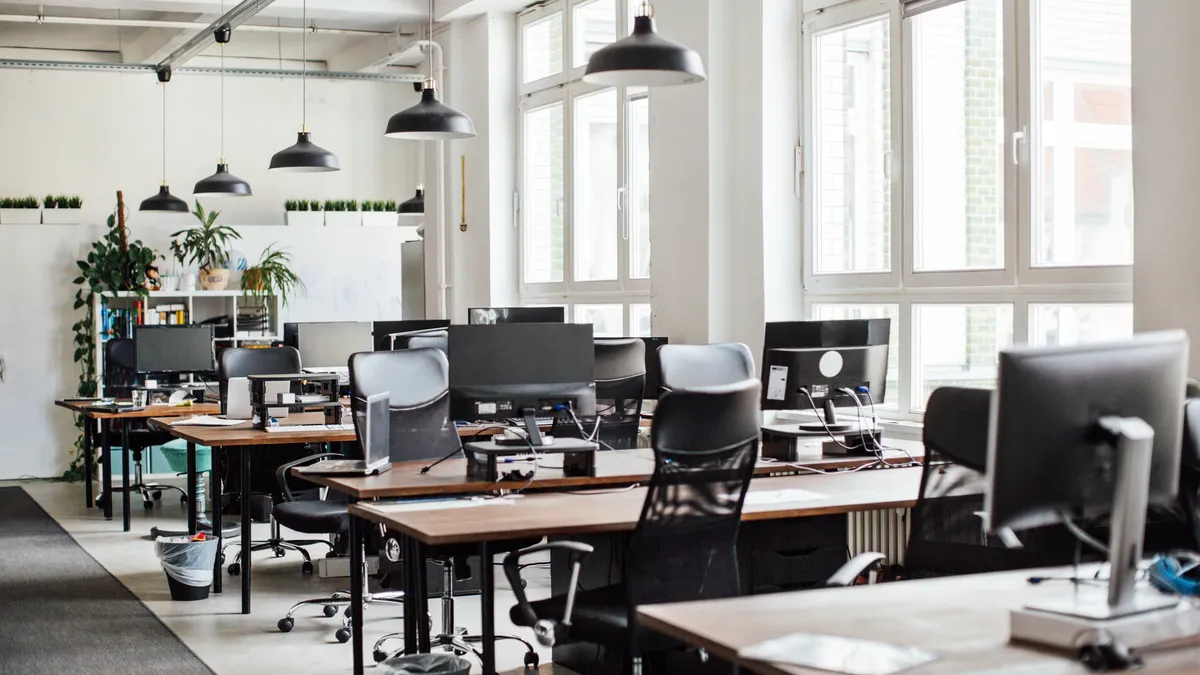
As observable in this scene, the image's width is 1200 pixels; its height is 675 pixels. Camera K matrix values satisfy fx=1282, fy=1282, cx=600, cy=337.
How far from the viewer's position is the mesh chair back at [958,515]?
3.62 meters

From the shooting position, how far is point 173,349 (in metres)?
9.11

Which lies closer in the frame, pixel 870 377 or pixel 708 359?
pixel 870 377

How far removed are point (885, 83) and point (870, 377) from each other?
205 centimetres

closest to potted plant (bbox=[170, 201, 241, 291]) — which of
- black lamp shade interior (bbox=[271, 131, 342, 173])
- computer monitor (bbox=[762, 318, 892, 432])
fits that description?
black lamp shade interior (bbox=[271, 131, 342, 173])

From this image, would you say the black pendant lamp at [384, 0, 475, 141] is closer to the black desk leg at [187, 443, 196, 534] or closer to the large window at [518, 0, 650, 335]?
the large window at [518, 0, 650, 335]

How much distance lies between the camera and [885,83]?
669 cm

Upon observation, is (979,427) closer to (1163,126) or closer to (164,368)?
(1163,126)

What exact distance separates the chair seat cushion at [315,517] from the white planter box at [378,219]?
6619 millimetres

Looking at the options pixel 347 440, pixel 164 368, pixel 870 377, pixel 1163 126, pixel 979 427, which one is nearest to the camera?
pixel 979 427

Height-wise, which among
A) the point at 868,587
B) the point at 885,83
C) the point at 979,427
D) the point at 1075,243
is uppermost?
the point at 885,83

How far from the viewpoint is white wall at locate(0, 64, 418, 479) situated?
1093 cm

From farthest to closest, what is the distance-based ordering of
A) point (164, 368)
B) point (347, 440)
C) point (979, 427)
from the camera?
point (164, 368) → point (347, 440) → point (979, 427)

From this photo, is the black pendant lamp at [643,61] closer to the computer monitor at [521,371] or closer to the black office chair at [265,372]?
the computer monitor at [521,371]

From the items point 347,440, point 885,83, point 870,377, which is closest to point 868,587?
point 870,377
